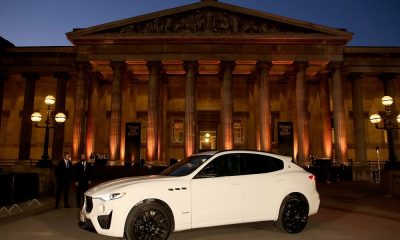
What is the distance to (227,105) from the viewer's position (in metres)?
29.5

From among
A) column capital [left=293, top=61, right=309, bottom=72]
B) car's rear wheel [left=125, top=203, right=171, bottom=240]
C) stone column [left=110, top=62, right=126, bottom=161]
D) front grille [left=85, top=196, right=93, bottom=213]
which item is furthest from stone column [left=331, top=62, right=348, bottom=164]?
front grille [left=85, top=196, right=93, bottom=213]

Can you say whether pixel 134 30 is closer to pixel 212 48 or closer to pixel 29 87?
pixel 212 48

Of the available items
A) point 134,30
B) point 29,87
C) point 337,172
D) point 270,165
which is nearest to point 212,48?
point 134,30

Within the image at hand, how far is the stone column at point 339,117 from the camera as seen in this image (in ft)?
95.7

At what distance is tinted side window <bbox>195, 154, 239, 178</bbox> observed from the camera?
6.89 m

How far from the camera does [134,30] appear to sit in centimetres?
2959

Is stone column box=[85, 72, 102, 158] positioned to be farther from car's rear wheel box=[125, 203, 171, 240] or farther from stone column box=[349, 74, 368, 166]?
car's rear wheel box=[125, 203, 171, 240]

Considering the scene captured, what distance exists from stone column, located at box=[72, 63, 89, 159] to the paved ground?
17.5m

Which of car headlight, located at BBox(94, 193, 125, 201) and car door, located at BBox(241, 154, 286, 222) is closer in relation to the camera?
car headlight, located at BBox(94, 193, 125, 201)

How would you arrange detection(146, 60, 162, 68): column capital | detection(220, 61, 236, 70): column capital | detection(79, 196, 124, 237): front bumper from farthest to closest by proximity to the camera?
detection(146, 60, 162, 68): column capital, detection(220, 61, 236, 70): column capital, detection(79, 196, 124, 237): front bumper

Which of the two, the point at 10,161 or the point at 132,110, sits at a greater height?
the point at 132,110

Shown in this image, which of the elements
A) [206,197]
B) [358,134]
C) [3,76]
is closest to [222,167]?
[206,197]

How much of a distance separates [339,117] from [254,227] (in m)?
24.4

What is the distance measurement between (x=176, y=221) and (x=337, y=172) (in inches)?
941
